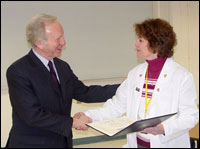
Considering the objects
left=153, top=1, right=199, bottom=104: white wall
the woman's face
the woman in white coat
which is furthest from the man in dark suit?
left=153, top=1, right=199, bottom=104: white wall

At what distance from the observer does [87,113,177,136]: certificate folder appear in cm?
151

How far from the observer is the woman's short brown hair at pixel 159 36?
190 centimetres

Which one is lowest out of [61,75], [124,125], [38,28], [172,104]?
[124,125]

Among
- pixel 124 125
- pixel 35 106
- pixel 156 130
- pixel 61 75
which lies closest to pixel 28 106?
pixel 35 106

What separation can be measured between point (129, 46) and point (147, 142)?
274cm

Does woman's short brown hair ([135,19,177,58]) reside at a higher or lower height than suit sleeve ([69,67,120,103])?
higher

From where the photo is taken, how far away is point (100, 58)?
4.24 metres

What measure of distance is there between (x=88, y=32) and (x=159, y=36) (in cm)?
235

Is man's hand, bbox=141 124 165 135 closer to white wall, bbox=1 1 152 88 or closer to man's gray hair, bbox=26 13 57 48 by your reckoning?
man's gray hair, bbox=26 13 57 48

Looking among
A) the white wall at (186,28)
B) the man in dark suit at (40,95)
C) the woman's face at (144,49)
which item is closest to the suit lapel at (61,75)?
the man in dark suit at (40,95)

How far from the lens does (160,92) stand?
70.9 inches

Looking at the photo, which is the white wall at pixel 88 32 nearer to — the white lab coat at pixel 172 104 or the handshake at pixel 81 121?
the handshake at pixel 81 121

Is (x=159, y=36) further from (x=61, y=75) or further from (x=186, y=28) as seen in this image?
(x=186, y=28)

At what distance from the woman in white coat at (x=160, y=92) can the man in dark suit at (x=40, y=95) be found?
50 cm
